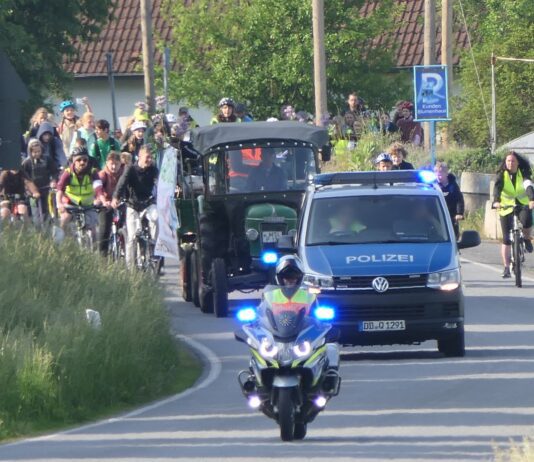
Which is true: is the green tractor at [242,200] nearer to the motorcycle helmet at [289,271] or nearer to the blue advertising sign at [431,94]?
the motorcycle helmet at [289,271]

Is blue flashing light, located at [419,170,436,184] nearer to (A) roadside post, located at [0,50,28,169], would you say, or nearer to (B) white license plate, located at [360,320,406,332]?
(B) white license plate, located at [360,320,406,332]

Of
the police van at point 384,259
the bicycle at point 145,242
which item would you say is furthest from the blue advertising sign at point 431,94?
the police van at point 384,259

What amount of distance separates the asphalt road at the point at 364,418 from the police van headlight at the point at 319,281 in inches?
33.1

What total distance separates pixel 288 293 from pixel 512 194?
1284cm

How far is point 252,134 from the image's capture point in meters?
23.4

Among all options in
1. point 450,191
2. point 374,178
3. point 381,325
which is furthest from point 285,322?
point 450,191

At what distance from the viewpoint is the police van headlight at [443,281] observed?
17.7m

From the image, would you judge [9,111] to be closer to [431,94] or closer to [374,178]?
[374,178]

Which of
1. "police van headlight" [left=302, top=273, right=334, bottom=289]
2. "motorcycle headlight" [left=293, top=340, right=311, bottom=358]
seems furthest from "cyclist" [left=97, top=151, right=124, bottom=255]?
"motorcycle headlight" [left=293, top=340, right=311, bottom=358]

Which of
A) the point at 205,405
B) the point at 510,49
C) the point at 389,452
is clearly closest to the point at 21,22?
the point at 510,49

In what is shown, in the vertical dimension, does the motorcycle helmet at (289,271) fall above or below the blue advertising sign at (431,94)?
below

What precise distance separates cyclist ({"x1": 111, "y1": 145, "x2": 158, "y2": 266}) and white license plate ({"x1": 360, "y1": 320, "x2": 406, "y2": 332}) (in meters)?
8.11

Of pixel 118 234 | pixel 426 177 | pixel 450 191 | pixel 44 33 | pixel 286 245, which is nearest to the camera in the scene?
pixel 286 245

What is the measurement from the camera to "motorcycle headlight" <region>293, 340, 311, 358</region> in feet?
43.2
